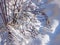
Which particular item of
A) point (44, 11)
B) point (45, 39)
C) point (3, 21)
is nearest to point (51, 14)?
point (44, 11)

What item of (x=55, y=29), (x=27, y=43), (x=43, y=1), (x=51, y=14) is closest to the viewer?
(x=27, y=43)

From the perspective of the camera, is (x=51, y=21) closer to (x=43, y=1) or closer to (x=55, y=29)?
(x=55, y=29)

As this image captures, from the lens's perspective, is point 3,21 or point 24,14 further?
point 24,14

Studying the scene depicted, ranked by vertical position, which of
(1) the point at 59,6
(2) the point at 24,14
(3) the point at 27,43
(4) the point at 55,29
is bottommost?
(3) the point at 27,43

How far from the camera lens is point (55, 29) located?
63.2 inches

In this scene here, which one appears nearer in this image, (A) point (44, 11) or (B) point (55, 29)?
(B) point (55, 29)

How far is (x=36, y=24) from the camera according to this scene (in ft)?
5.38

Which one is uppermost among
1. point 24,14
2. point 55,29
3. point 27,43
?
point 24,14

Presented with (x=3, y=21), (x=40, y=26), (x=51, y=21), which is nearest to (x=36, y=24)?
(x=40, y=26)

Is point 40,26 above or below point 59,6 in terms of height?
below

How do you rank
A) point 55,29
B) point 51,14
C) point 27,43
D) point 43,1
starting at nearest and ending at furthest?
1. point 27,43
2. point 55,29
3. point 51,14
4. point 43,1

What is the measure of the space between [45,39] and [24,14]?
310mm

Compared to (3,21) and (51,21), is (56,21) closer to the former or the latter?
(51,21)

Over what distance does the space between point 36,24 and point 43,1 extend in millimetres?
309
